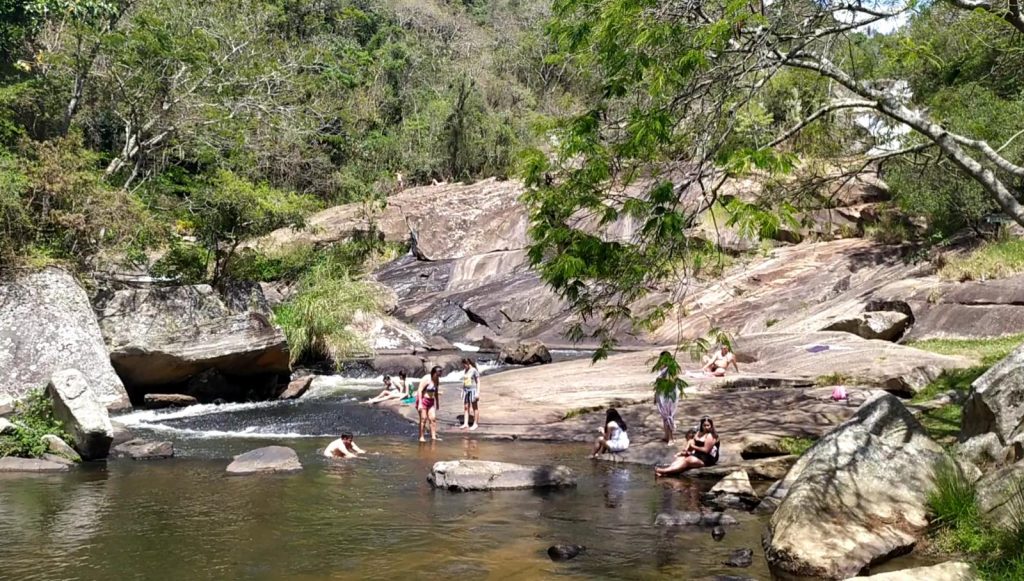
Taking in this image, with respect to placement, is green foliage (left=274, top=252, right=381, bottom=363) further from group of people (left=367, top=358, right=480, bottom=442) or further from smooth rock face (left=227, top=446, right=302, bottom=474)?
smooth rock face (left=227, top=446, right=302, bottom=474)

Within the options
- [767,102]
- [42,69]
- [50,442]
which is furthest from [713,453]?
[42,69]

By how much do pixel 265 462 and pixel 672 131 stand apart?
28.6 feet

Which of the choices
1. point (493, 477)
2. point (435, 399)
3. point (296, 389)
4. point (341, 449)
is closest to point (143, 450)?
point (341, 449)

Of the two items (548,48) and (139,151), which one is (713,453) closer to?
Result: (139,151)

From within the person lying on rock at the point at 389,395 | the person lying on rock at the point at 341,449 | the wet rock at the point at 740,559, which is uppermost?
the person lying on rock at the point at 389,395

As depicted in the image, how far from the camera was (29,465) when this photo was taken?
12969 mm

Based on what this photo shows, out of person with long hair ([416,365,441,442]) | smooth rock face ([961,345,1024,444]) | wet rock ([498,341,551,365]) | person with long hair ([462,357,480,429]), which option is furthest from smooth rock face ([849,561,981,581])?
wet rock ([498,341,551,365])

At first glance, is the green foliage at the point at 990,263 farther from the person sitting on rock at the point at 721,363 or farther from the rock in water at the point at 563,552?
the rock in water at the point at 563,552

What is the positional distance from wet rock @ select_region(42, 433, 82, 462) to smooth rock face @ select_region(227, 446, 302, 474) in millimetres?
2743

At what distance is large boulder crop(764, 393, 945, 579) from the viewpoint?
24.3ft

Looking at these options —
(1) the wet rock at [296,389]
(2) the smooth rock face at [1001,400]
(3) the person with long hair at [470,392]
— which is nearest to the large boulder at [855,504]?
(2) the smooth rock face at [1001,400]

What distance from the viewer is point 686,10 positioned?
8.20m

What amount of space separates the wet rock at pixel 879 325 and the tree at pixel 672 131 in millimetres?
14257

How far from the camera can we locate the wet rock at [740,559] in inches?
316
